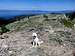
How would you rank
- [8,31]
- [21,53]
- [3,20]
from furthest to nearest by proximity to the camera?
[3,20], [8,31], [21,53]

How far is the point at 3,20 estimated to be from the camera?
1462 centimetres

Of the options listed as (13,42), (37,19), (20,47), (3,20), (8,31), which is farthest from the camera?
(3,20)

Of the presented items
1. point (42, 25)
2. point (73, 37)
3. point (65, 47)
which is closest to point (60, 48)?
point (65, 47)

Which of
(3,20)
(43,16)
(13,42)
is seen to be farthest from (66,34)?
(3,20)

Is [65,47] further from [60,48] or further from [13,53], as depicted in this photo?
[13,53]

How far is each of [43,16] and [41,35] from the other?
144 inches

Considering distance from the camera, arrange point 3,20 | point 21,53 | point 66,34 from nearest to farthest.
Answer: point 21,53
point 66,34
point 3,20

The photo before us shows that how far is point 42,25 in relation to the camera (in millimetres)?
11797

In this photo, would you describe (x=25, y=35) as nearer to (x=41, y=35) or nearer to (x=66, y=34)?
(x=41, y=35)

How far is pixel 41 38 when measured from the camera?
9.92 meters

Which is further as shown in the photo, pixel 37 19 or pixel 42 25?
pixel 37 19

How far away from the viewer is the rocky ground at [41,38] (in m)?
8.34

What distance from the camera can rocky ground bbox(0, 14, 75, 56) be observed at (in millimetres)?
8336

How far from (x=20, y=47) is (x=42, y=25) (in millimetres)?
3158
